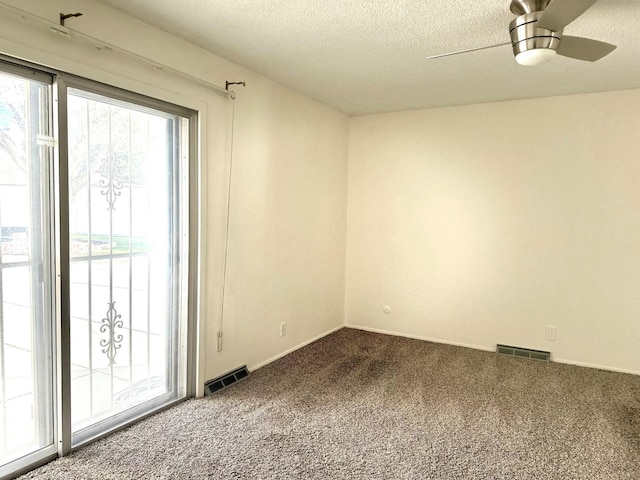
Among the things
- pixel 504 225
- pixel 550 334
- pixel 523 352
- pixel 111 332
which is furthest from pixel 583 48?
pixel 111 332

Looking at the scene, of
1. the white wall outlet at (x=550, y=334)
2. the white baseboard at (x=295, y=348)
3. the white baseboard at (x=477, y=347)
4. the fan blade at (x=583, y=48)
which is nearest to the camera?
the fan blade at (x=583, y=48)

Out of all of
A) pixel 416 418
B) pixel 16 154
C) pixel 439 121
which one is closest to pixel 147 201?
pixel 16 154

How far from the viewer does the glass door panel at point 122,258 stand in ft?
7.41

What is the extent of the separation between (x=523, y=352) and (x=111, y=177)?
143 inches

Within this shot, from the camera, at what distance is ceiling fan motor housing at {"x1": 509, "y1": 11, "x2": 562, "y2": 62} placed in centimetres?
201

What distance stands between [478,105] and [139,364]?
359 centimetres

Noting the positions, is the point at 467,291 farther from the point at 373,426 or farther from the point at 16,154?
the point at 16,154

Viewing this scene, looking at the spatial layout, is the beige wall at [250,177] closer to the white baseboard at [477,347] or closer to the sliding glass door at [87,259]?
the sliding glass door at [87,259]

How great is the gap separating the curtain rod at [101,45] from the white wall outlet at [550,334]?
335cm

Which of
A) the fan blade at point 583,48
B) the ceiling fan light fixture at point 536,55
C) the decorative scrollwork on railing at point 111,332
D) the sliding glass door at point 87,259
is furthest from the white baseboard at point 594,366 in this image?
the decorative scrollwork on railing at point 111,332

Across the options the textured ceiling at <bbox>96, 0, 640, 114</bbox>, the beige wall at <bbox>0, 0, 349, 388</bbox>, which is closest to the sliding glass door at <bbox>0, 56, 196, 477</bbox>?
the beige wall at <bbox>0, 0, 349, 388</bbox>

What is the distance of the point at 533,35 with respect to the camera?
6.65ft

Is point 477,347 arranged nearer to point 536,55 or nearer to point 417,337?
point 417,337

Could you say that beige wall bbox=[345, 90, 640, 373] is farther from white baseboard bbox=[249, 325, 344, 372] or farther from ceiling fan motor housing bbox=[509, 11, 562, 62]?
ceiling fan motor housing bbox=[509, 11, 562, 62]
